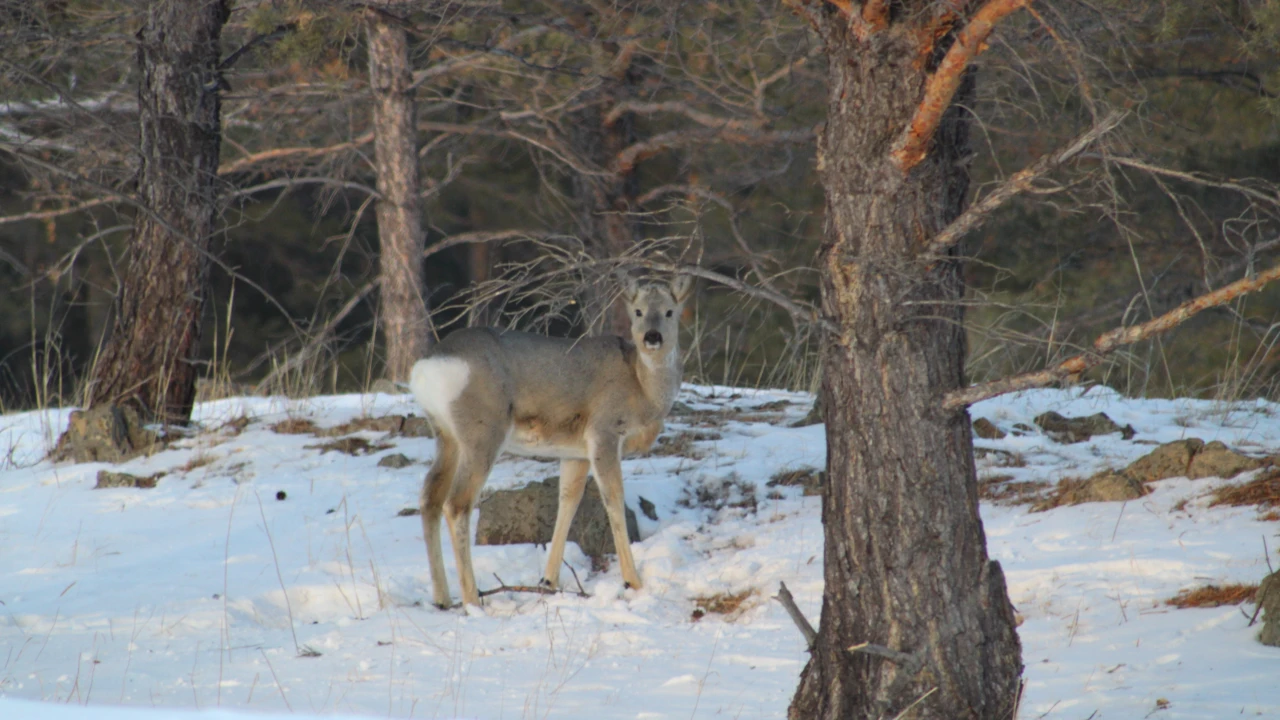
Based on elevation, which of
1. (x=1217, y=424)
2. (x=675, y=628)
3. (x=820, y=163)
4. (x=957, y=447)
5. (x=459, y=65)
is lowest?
(x=675, y=628)

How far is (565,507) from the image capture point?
7059 mm

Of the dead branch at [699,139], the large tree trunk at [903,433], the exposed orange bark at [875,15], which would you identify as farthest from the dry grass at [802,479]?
the dead branch at [699,139]

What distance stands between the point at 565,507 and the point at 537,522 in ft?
1.48

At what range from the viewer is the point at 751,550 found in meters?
6.82

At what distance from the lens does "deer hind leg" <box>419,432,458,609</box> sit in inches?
254

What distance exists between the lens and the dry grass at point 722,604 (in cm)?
607

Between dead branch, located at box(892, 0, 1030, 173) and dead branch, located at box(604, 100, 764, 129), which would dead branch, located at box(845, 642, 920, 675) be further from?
dead branch, located at box(604, 100, 764, 129)

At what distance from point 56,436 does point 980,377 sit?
32.5ft

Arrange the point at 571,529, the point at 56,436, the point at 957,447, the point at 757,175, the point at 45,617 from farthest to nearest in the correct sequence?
1. the point at 757,175
2. the point at 56,436
3. the point at 571,529
4. the point at 45,617
5. the point at 957,447

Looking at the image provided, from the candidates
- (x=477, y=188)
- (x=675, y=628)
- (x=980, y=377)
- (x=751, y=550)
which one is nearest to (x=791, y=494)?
(x=751, y=550)

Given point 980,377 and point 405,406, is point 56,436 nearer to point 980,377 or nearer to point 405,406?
point 405,406

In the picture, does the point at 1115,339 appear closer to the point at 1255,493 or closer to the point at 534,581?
the point at 1255,493

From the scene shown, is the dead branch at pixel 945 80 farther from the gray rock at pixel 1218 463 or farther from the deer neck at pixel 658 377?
the gray rock at pixel 1218 463

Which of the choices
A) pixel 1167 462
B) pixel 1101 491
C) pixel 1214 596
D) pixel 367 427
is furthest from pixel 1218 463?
pixel 367 427
